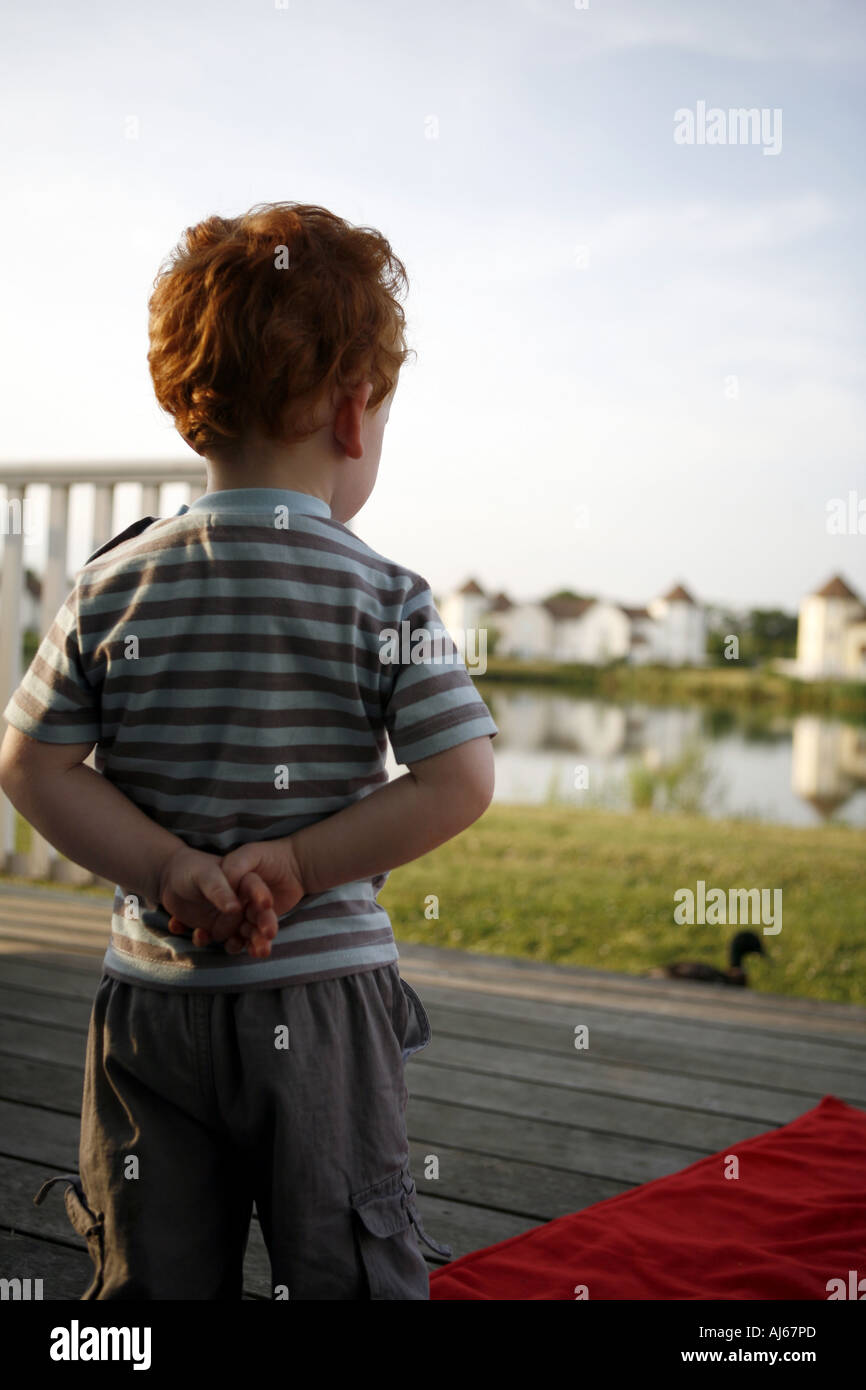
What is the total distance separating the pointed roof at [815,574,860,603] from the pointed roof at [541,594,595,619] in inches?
474

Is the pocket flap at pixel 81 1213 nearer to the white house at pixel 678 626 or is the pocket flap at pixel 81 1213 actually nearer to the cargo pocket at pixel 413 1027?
the cargo pocket at pixel 413 1027

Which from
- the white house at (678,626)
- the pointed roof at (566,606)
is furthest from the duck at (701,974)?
the pointed roof at (566,606)

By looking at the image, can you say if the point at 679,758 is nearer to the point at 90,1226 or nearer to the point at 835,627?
the point at 90,1226

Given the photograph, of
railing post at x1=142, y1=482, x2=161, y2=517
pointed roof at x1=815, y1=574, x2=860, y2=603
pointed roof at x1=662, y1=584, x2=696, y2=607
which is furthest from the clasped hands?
pointed roof at x1=815, y1=574, x2=860, y2=603

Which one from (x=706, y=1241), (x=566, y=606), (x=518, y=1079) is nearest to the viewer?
(x=706, y=1241)

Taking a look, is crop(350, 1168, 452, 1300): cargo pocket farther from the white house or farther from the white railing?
the white house

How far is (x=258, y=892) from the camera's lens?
84 cm

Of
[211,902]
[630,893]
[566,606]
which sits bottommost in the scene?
[630,893]

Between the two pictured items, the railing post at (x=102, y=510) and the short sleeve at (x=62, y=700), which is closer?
the short sleeve at (x=62, y=700)

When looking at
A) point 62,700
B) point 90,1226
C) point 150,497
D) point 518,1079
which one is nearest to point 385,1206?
point 90,1226

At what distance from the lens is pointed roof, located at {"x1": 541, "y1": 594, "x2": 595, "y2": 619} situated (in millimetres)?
45469

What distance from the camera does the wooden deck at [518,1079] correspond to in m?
1.58

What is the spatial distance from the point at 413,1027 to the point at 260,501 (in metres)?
0.49
